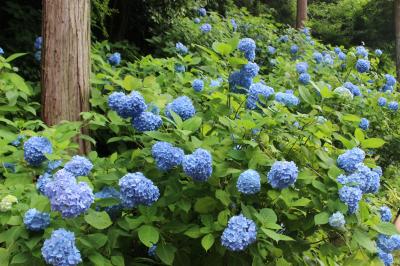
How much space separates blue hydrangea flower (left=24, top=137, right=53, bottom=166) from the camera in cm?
201

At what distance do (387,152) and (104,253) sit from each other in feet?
16.9

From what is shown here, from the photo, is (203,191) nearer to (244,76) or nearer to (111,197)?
(111,197)

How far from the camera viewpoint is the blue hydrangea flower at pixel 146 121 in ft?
6.94

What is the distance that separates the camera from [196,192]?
2082mm

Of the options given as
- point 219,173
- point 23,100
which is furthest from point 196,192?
point 23,100

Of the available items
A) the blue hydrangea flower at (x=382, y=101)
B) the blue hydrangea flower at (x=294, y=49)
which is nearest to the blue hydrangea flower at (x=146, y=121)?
the blue hydrangea flower at (x=382, y=101)

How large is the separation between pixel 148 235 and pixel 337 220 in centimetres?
74

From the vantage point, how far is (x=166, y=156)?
192 cm

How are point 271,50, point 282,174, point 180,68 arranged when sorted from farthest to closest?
point 271,50, point 180,68, point 282,174

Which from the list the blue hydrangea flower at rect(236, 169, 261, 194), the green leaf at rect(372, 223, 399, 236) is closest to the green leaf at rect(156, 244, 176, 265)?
the blue hydrangea flower at rect(236, 169, 261, 194)

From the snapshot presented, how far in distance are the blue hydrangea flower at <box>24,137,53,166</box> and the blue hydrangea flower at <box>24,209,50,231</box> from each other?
1.30ft

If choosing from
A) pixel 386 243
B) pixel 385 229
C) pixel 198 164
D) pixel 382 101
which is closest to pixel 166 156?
pixel 198 164

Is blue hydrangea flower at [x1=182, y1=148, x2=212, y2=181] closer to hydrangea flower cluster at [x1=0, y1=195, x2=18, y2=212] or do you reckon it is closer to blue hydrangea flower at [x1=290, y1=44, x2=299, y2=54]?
hydrangea flower cluster at [x1=0, y1=195, x2=18, y2=212]

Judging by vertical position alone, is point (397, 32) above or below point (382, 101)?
above
